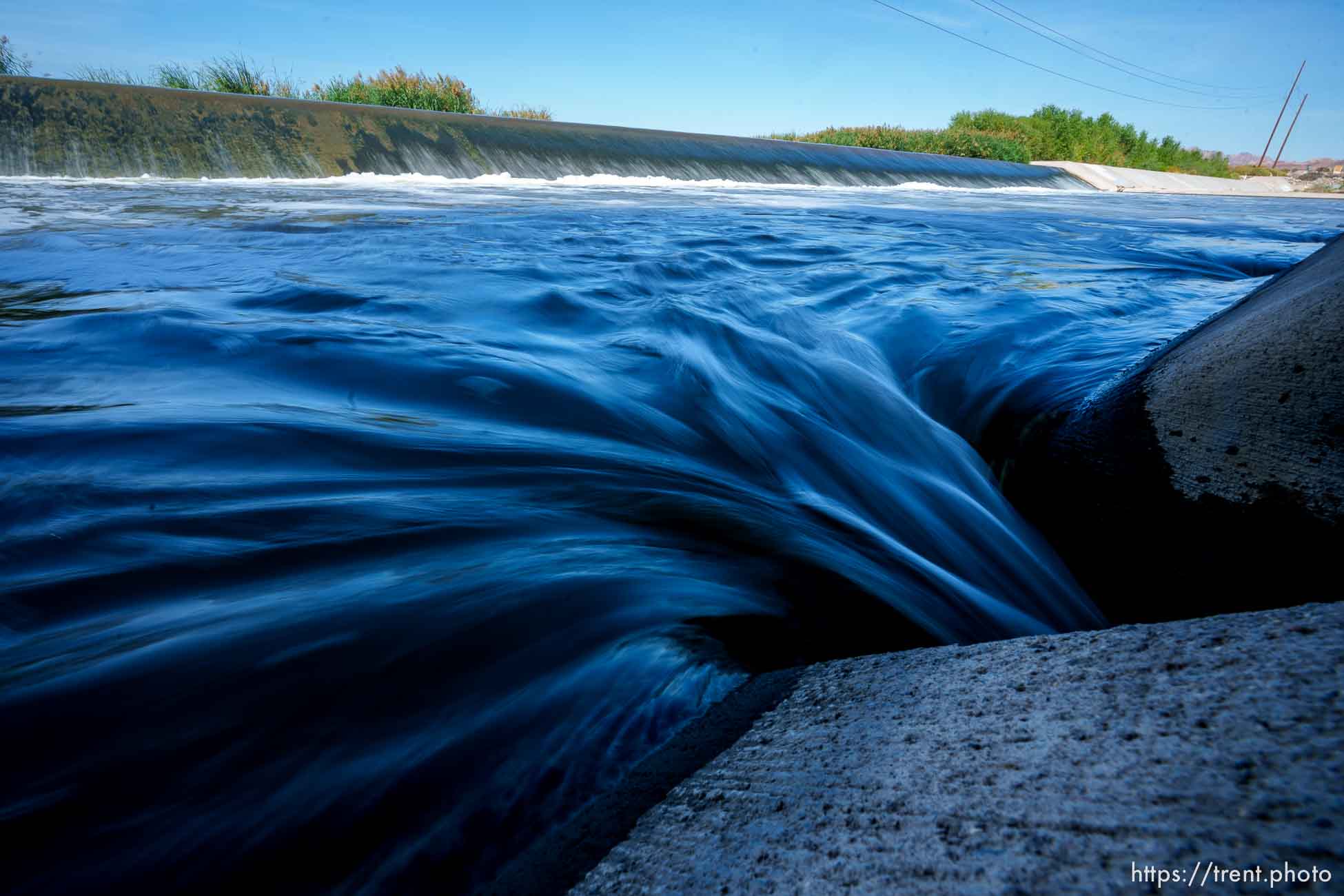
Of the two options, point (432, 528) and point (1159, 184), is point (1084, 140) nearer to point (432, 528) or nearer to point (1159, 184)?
point (1159, 184)

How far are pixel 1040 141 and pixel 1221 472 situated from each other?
3636 cm

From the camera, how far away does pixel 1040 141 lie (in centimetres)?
→ 3222

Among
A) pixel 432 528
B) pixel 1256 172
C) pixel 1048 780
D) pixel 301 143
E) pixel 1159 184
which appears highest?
pixel 1256 172

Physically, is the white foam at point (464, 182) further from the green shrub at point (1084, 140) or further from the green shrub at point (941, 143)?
the green shrub at point (1084, 140)

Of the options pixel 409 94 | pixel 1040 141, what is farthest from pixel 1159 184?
pixel 409 94

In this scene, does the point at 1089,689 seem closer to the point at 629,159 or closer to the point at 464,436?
the point at 464,436

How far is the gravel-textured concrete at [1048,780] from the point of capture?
512mm

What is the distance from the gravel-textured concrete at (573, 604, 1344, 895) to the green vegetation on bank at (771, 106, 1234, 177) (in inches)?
1124

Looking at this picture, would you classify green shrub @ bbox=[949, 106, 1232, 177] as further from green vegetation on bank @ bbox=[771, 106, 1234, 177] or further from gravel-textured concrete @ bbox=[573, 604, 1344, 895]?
gravel-textured concrete @ bbox=[573, 604, 1344, 895]

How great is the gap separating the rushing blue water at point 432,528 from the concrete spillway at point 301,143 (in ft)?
16.8

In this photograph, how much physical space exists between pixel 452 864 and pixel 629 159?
13589mm

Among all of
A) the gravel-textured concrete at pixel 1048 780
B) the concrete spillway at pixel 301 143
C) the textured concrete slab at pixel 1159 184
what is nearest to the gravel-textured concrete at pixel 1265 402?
the gravel-textured concrete at pixel 1048 780

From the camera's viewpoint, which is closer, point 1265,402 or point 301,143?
point 1265,402

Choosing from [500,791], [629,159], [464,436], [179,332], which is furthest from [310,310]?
[629,159]
